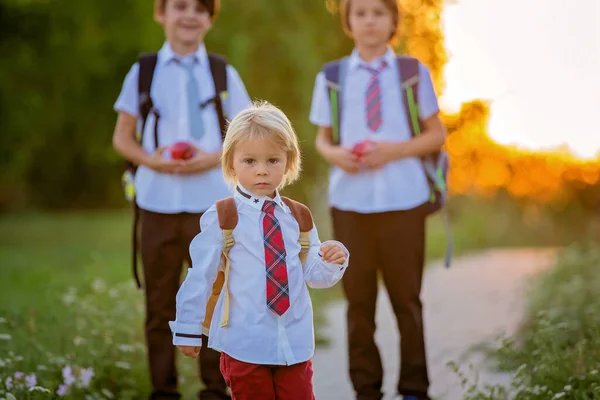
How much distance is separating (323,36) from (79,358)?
6.59 meters

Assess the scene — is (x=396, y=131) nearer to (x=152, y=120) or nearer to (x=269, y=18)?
(x=152, y=120)

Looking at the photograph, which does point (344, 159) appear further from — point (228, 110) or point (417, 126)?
point (228, 110)

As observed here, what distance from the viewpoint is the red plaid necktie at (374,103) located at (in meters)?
4.30

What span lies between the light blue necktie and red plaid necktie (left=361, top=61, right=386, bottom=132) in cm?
78

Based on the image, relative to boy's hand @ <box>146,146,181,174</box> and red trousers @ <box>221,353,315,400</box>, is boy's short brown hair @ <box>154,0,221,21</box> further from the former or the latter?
red trousers @ <box>221,353,315,400</box>

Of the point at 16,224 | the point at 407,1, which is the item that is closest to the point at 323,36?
the point at 407,1

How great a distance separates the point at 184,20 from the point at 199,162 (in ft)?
2.27

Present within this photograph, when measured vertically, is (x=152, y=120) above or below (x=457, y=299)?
above

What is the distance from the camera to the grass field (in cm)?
482

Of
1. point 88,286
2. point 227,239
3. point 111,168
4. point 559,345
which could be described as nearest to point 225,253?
point 227,239

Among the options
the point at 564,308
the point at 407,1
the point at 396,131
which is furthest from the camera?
the point at 407,1

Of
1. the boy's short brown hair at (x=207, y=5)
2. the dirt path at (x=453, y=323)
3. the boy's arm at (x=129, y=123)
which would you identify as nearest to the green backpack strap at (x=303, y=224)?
the boy's arm at (x=129, y=123)

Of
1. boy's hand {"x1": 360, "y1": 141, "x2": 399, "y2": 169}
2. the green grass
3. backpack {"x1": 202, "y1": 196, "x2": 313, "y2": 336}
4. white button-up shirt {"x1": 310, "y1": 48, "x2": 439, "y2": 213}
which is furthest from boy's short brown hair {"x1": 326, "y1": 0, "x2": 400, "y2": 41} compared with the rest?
the green grass

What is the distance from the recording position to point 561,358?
4340 millimetres
